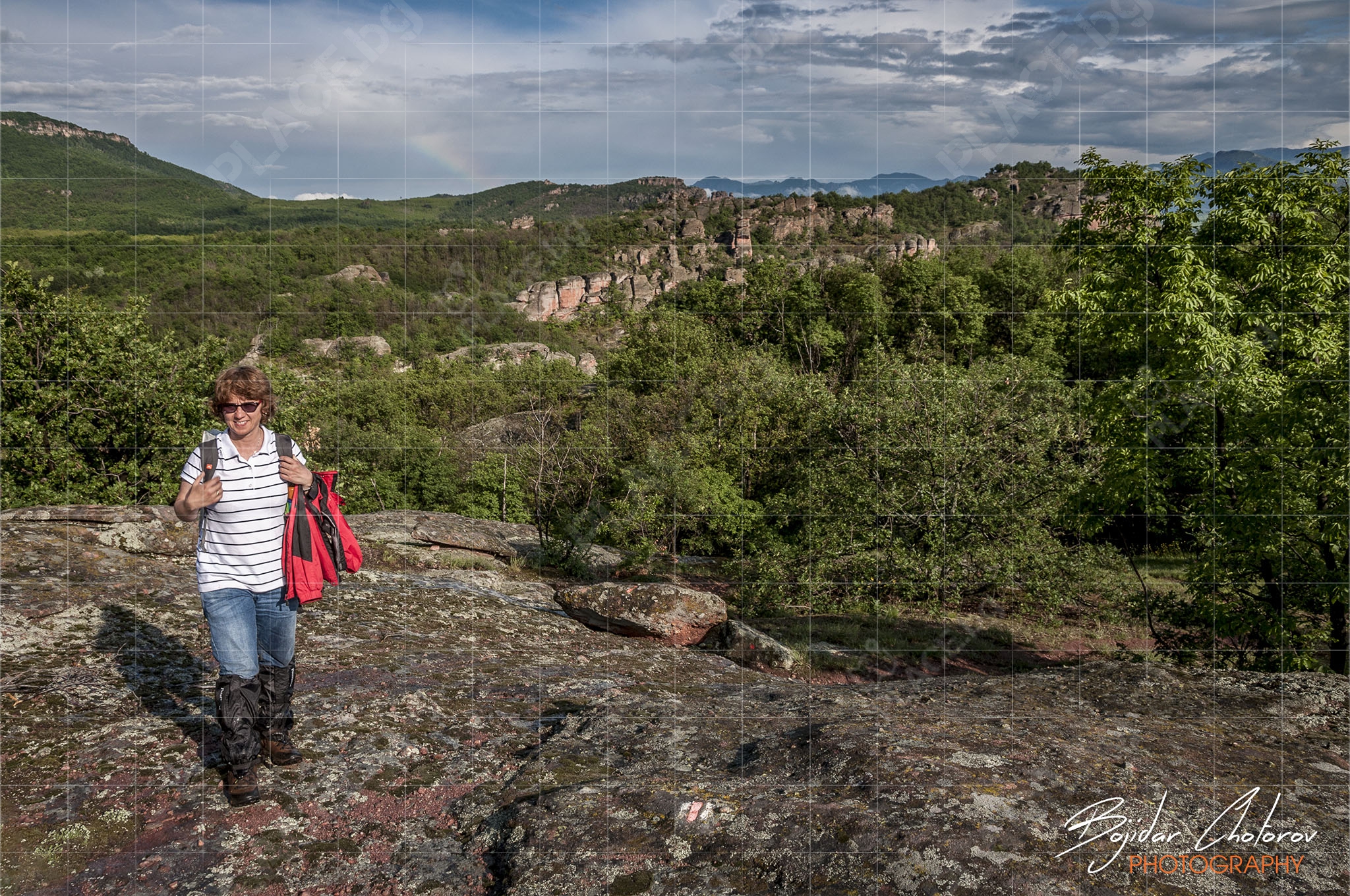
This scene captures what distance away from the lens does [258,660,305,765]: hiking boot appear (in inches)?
130

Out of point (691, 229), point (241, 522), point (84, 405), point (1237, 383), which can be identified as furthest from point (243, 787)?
point (691, 229)

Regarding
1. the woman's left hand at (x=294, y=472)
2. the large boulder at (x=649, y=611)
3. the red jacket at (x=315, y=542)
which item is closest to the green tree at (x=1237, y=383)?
the large boulder at (x=649, y=611)

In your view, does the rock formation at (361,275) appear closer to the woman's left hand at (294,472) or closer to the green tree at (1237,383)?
the green tree at (1237,383)

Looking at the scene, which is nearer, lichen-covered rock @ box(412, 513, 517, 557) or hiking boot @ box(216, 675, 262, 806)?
hiking boot @ box(216, 675, 262, 806)

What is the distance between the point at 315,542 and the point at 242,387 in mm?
686

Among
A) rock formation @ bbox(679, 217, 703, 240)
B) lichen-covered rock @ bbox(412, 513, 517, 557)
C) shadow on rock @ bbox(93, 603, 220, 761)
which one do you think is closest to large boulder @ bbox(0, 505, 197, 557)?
shadow on rock @ bbox(93, 603, 220, 761)

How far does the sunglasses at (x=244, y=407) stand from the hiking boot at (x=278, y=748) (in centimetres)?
130

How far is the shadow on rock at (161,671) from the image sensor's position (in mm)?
3678

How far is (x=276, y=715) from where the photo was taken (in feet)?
11.0

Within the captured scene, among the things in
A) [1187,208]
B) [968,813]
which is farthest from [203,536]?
[1187,208]

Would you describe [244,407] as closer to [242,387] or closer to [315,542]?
[242,387]

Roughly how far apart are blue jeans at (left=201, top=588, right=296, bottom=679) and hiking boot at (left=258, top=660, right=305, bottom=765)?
5cm

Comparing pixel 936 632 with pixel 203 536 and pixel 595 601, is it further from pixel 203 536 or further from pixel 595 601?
pixel 203 536

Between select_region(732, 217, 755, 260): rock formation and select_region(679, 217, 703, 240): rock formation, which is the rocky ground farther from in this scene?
select_region(732, 217, 755, 260): rock formation
